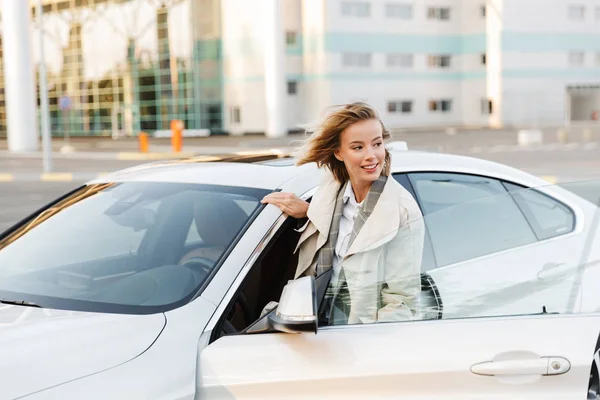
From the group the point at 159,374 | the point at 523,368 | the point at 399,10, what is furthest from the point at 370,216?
the point at 399,10

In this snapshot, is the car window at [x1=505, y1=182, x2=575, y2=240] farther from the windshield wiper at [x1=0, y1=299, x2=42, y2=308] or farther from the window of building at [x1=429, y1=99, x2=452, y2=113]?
the window of building at [x1=429, y1=99, x2=452, y2=113]

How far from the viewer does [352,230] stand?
2.94 m

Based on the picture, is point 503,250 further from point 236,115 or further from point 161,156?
point 236,115

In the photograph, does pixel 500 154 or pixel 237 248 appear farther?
pixel 500 154

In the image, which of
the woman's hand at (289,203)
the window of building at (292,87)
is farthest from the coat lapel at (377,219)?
the window of building at (292,87)

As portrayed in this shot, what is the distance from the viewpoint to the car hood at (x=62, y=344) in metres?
2.33

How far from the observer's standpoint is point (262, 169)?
347 centimetres

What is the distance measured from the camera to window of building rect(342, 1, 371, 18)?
5513 centimetres

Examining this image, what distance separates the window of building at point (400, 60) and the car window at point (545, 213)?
55.4 metres

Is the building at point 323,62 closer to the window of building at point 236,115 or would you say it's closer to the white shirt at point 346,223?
the window of building at point 236,115

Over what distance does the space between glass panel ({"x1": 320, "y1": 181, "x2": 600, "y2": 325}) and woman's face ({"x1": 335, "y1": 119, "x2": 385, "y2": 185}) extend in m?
0.27

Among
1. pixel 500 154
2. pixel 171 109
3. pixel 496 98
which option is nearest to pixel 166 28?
pixel 171 109

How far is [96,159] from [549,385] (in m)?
30.6

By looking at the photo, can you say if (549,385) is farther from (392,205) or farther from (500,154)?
(500,154)
